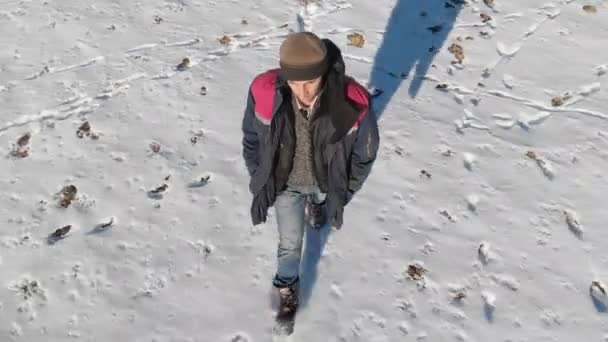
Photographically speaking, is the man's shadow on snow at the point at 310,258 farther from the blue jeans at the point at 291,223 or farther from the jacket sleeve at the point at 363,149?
the jacket sleeve at the point at 363,149

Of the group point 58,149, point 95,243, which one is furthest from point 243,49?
point 95,243

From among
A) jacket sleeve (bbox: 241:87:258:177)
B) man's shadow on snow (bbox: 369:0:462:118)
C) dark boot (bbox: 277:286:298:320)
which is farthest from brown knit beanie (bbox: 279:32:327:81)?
man's shadow on snow (bbox: 369:0:462:118)

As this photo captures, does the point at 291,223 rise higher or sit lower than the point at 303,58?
lower

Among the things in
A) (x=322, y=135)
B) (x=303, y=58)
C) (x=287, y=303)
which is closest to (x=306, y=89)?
(x=303, y=58)

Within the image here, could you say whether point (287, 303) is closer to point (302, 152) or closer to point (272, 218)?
point (272, 218)

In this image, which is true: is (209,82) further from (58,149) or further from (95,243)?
(95,243)

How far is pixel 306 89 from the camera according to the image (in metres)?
2.84

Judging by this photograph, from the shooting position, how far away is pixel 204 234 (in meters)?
4.56

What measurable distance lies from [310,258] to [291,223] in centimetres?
94

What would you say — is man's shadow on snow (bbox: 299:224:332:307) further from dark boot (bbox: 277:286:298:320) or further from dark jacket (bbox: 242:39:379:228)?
dark jacket (bbox: 242:39:379:228)

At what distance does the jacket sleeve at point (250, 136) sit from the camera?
10.5 ft

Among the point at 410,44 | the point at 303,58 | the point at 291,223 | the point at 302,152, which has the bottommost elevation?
the point at 410,44

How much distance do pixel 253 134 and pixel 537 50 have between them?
4695 millimetres

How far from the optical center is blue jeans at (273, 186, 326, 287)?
3.50m
